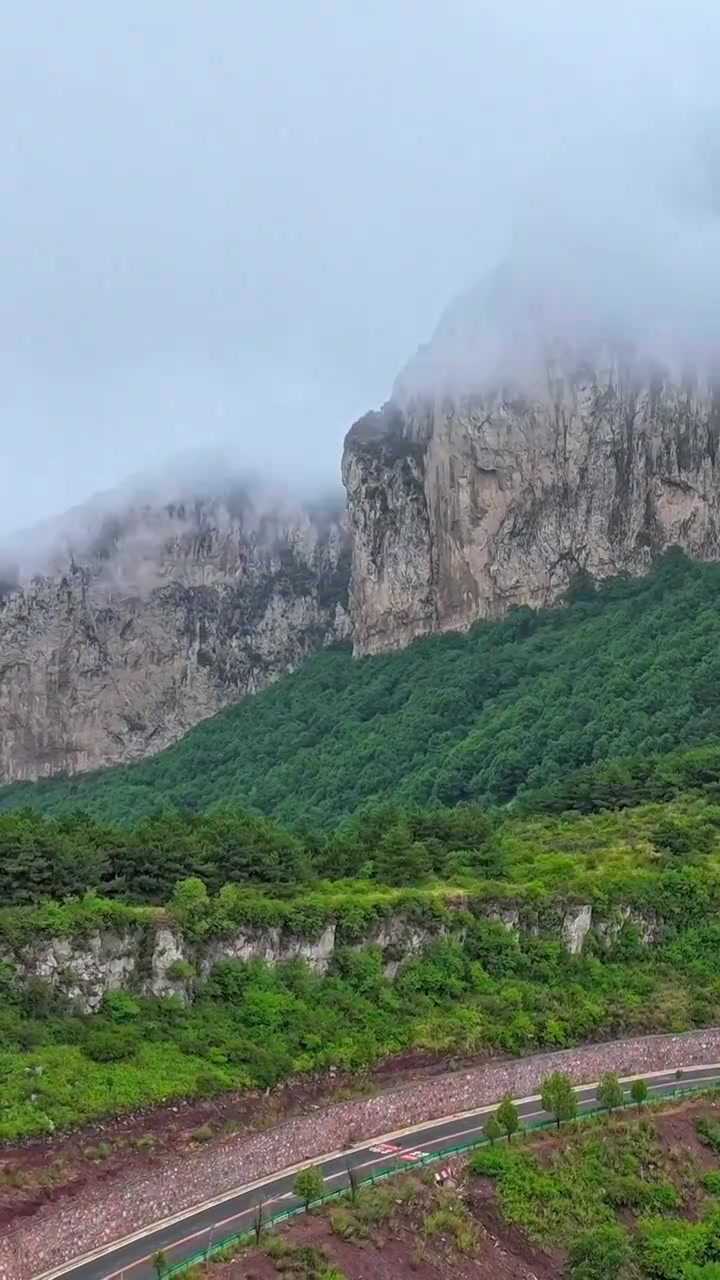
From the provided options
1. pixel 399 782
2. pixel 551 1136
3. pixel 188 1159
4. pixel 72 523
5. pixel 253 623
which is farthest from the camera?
pixel 72 523

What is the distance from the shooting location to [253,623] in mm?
147500

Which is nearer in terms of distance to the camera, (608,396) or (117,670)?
(608,396)

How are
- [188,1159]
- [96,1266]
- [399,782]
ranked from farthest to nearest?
[399,782]
[188,1159]
[96,1266]

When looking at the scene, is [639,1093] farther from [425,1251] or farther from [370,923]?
[370,923]

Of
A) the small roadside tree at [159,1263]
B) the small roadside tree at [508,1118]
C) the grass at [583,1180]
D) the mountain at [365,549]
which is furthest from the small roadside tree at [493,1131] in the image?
the mountain at [365,549]

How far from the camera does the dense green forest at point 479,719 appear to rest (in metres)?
82.2

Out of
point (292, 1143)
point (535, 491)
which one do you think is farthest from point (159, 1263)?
point (535, 491)

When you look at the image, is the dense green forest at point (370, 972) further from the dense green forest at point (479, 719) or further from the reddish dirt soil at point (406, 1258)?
the dense green forest at point (479, 719)

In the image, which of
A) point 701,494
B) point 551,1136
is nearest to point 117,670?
point 701,494

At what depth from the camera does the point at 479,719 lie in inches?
3804

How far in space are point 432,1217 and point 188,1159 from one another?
5.96 meters

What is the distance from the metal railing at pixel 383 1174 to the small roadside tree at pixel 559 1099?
0.31 meters

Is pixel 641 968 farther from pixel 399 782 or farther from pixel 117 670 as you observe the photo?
pixel 117 670

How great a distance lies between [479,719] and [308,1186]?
A: 7149 centimetres
